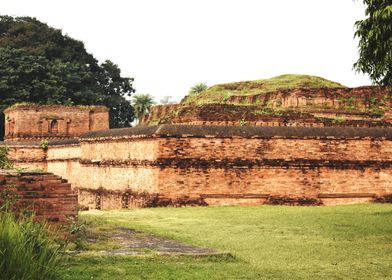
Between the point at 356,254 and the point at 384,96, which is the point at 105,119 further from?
the point at 356,254

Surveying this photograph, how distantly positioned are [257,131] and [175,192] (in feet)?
8.43

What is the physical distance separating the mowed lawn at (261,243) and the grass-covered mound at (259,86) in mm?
12989

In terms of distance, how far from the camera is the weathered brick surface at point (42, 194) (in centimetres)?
744

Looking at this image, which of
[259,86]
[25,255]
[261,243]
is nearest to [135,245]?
[261,243]


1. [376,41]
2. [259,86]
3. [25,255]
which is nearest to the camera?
[25,255]

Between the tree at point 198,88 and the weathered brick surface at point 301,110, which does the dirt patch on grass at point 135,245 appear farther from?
the tree at point 198,88

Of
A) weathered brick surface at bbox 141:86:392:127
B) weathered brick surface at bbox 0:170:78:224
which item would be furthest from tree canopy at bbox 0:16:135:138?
weathered brick surface at bbox 0:170:78:224

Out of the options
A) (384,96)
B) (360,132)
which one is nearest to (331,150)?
(360,132)

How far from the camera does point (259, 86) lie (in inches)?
1097

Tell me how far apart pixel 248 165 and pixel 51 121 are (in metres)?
20.4

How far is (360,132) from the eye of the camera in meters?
16.4

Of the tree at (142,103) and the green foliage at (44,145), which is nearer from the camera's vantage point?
the green foliage at (44,145)

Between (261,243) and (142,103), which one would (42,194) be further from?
(142,103)

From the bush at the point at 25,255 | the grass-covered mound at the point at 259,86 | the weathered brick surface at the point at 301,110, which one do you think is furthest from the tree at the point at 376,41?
the grass-covered mound at the point at 259,86
